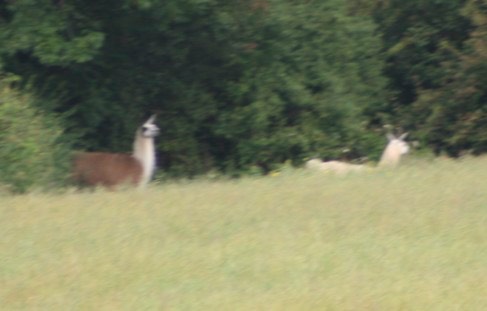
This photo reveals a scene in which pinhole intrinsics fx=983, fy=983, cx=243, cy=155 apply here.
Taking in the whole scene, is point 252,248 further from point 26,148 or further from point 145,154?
point 145,154

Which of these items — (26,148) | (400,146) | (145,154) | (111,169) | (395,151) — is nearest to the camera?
(26,148)

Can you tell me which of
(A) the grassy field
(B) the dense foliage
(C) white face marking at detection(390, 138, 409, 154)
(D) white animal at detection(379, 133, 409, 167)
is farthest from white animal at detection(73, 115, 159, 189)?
(C) white face marking at detection(390, 138, 409, 154)

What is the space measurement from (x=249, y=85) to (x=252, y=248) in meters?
10.9

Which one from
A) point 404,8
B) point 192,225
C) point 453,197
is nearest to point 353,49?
point 404,8

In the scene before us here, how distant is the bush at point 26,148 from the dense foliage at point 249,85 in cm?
255

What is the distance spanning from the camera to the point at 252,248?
8.70 metres

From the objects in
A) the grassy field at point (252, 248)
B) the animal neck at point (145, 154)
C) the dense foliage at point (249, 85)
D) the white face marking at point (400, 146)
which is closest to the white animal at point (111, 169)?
the animal neck at point (145, 154)

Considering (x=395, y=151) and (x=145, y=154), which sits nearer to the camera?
(x=145, y=154)

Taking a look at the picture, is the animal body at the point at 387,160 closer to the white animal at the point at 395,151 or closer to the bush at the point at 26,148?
the white animal at the point at 395,151

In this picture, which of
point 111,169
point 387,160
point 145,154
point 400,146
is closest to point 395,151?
point 400,146

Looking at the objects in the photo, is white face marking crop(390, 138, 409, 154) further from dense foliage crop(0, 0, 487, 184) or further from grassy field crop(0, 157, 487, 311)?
grassy field crop(0, 157, 487, 311)

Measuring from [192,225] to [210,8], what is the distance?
32.3 ft

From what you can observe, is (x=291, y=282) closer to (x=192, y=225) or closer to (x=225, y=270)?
(x=225, y=270)

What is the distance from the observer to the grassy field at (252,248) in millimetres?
7418
